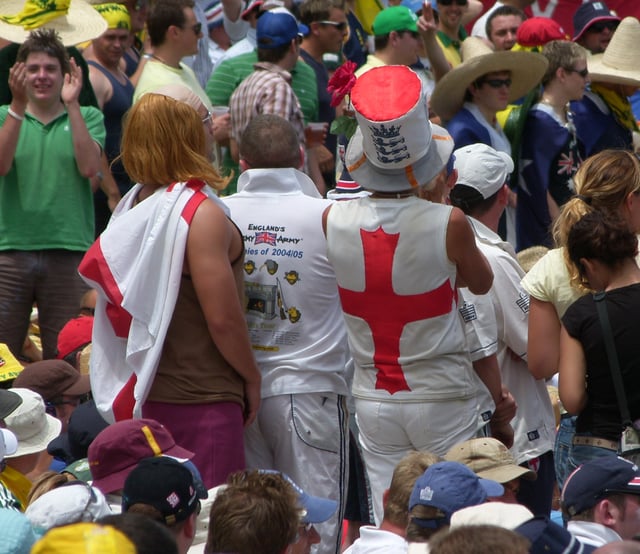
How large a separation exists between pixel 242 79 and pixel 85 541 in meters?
6.25

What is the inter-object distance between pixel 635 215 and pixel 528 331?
59 centimetres

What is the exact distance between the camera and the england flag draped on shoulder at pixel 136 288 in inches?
183

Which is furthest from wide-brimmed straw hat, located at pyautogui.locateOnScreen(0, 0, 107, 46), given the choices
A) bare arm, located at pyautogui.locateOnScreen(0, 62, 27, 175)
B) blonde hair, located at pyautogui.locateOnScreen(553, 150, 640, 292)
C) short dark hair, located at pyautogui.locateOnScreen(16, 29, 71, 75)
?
blonde hair, located at pyautogui.locateOnScreen(553, 150, 640, 292)

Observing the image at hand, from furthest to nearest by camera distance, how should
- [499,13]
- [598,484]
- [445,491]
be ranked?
[499,13] → [598,484] → [445,491]

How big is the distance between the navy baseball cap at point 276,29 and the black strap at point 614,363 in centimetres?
423

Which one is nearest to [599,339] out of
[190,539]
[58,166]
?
[190,539]

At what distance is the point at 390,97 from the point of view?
4.53 m

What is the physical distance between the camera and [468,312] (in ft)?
16.0

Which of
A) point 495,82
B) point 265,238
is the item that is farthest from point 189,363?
point 495,82

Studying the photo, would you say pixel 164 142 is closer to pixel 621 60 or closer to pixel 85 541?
pixel 85 541

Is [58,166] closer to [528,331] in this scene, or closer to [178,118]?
[178,118]

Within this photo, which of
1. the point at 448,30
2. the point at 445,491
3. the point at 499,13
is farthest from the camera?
the point at 499,13

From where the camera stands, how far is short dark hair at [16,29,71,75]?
6.99 m

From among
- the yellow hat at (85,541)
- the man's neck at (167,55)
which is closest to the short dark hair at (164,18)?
the man's neck at (167,55)
